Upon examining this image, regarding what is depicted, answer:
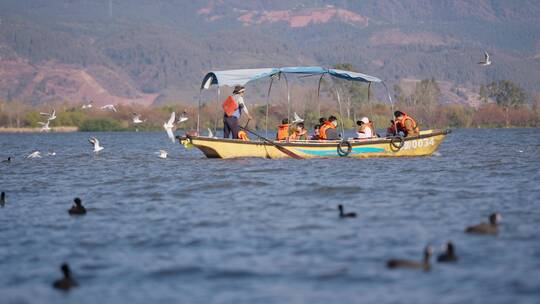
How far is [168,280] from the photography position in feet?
45.1

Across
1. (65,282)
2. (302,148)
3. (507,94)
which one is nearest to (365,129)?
(302,148)

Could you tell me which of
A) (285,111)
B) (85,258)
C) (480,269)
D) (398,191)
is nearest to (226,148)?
(398,191)

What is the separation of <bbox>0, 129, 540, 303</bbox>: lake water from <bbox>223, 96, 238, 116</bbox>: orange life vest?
7.93 feet

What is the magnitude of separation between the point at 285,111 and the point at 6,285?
88.6 m

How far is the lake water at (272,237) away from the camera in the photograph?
13078 mm

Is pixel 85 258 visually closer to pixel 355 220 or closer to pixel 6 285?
pixel 6 285

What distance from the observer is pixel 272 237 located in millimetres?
16797

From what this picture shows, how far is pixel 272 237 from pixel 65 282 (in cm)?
421

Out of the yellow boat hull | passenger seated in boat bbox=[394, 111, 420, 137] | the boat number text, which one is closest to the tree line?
the boat number text

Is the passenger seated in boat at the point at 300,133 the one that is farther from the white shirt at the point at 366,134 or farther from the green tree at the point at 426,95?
the green tree at the point at 426,95

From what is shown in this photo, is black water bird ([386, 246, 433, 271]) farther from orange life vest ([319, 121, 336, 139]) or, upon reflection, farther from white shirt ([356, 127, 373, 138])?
white shirt ([356, 127, 373, 138])

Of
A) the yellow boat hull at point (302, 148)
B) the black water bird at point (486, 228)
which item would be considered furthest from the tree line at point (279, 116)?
the black water bird at point (486, 228)

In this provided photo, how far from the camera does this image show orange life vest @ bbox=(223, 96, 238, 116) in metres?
31.4

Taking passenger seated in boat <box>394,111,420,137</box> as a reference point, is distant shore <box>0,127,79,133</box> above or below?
below
